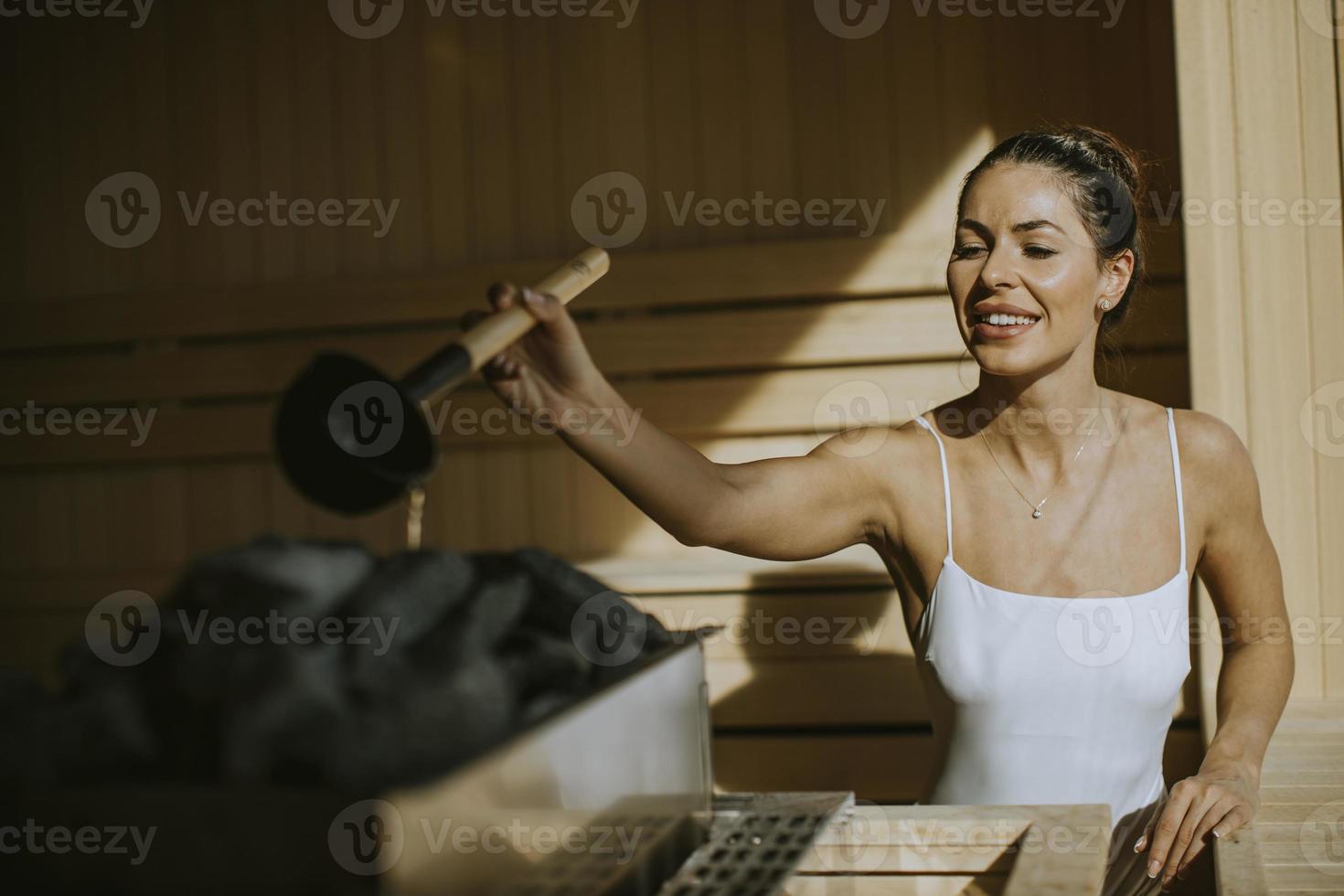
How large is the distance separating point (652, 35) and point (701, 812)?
8.01 ft

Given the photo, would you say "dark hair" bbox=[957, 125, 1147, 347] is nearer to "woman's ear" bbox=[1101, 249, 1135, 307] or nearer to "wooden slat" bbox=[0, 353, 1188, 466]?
"woman's ear" bbox=[1101, 249, 1135, 307]

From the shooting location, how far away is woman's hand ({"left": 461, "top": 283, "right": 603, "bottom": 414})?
1.23 m

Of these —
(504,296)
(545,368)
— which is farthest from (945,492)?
(504,296)

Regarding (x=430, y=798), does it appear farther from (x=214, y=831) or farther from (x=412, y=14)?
(x=412, y=14)

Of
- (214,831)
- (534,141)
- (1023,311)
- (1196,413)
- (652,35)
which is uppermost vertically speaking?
(652,35)

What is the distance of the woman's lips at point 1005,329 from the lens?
174 centimetres

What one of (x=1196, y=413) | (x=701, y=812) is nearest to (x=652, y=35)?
(x=1196, y=413)

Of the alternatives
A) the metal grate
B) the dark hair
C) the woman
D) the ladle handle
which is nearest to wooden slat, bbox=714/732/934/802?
the woman

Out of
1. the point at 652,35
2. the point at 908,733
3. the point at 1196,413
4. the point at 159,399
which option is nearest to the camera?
the point at 1196,413

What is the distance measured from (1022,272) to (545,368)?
82 centimetres

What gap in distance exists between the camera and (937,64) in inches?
113

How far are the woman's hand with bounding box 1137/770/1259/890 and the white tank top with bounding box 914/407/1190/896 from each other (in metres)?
0.26

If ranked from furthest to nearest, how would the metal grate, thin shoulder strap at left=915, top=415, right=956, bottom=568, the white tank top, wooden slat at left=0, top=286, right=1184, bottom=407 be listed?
wooden slat at left=0, top=286, right=1184, bottom=407 < thin shoulder strap at left=915, top=415, right=956, bottom=568 < the white tank top < the metal grate

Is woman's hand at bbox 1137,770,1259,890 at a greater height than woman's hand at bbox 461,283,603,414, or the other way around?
woman's hand at bbox 461,283,603,414
